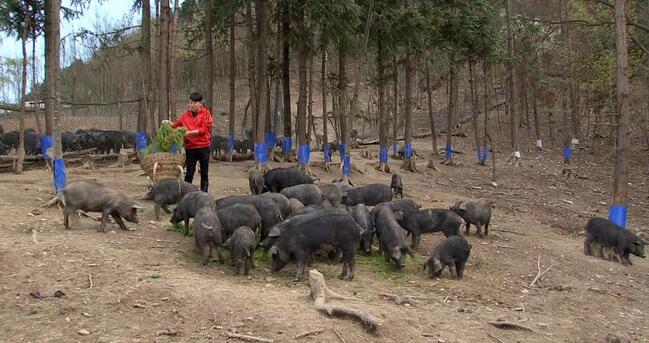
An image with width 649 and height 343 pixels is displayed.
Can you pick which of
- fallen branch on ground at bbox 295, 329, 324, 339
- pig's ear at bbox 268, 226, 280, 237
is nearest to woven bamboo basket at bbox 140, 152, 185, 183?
pig's ear at bbox 268, 226, 280, 237

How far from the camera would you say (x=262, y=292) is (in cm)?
707

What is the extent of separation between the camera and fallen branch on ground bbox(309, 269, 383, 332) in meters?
6.15

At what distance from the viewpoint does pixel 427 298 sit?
776cm

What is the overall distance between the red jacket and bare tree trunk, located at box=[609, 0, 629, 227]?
8977mm

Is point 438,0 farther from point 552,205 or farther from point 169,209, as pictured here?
point 169,209

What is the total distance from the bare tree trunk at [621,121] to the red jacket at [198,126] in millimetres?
8977

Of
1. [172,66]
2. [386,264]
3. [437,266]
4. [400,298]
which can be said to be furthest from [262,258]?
[172,66]

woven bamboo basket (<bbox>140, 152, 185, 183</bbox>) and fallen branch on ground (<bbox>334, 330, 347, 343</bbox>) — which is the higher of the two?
woven bamboo basket (<bbox>140, 152, 185, 183</bbox>)

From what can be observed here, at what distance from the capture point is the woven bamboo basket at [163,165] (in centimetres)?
1180

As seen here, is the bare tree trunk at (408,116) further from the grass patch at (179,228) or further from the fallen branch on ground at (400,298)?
the fallen branch on ground at (400,298)

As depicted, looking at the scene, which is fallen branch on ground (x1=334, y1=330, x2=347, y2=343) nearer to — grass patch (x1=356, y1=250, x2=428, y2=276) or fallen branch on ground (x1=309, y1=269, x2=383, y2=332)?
fallen branch on ground (x1=309, y1=269, x2=383, y2=332)

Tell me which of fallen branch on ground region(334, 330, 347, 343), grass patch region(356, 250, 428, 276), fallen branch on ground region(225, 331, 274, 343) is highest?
fallen branch on ground region(225, 331, 274, 343)

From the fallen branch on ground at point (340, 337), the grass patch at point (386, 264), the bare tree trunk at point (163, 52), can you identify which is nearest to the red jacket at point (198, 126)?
the grass patch at point (386, 264)

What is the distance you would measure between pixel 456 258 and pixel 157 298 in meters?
4.53
